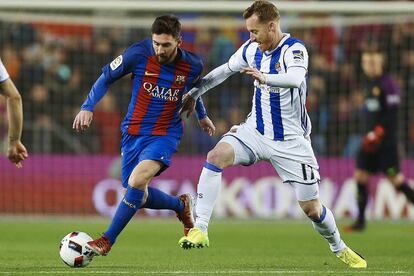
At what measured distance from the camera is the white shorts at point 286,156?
906 cm

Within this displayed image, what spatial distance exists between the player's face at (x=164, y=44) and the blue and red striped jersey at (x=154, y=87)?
16cm

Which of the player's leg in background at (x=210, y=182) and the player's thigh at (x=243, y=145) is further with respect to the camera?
the player's thigh at (x=243, y=145)

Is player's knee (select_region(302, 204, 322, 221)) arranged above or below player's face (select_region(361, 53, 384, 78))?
below

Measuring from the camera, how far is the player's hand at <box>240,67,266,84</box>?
8.32 metres

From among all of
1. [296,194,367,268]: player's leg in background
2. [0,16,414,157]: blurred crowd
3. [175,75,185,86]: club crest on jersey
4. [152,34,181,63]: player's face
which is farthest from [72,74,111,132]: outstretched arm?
[0,16,414,157]: blurred crowd

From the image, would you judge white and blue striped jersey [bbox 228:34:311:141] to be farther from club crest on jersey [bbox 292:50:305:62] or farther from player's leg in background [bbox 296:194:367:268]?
player's leg in background [bbox 296:194:367:268]

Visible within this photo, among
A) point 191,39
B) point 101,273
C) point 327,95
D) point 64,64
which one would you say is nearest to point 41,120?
point 64,64

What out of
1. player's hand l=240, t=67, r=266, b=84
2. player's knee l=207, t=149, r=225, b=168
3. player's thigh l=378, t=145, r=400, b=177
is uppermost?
player's hand l=240, t=67, r=266, b=84

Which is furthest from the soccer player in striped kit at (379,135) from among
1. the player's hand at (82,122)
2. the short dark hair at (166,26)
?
the player's hand at (82,122)

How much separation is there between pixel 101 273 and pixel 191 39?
36.6 feet

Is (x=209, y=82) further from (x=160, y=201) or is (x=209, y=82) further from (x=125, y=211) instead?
(x=125, y=211)

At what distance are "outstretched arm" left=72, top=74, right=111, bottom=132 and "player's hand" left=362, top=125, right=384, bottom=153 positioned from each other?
6565 mm

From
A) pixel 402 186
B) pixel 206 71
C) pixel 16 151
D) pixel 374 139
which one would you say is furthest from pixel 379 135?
pixel 16 151

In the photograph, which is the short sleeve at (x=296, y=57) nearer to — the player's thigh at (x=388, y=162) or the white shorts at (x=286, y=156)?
the white shorts at (x=286, y=156)
